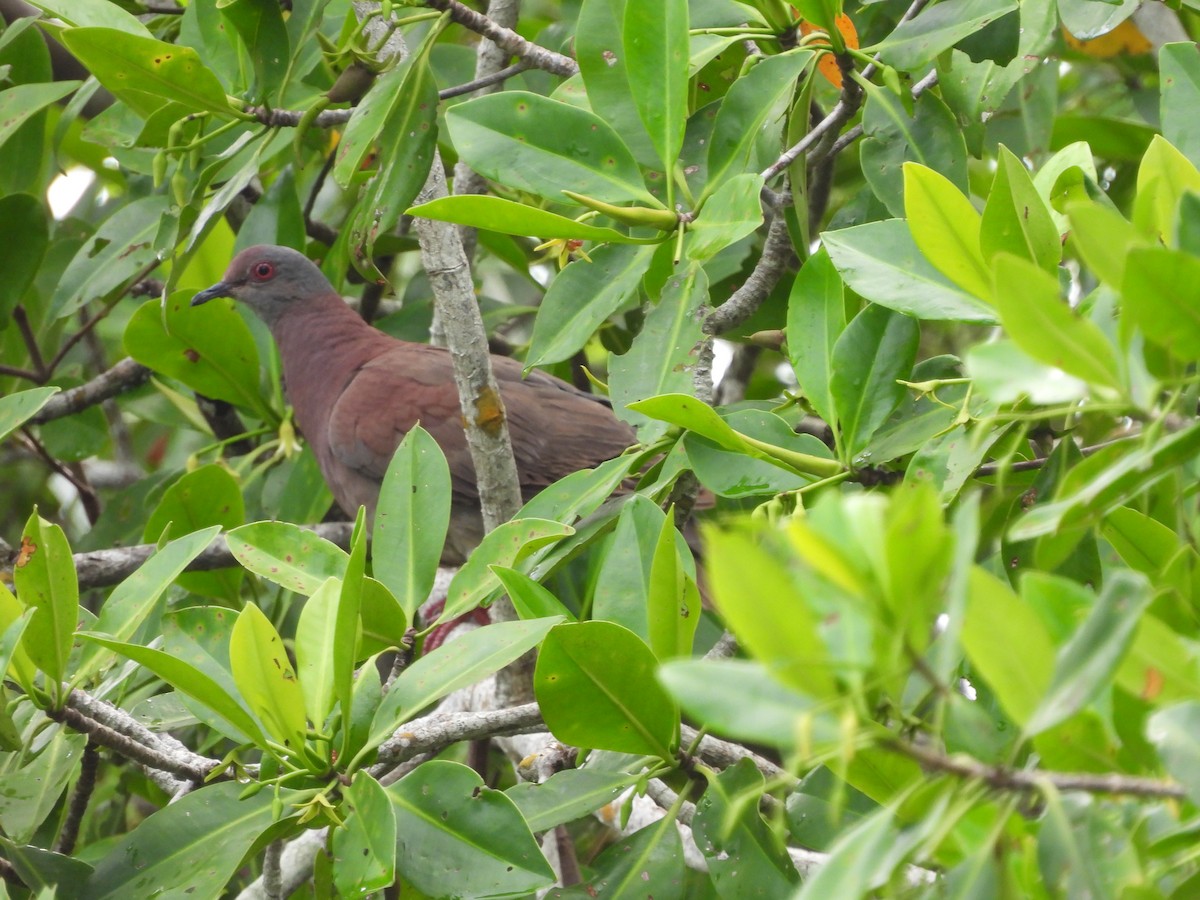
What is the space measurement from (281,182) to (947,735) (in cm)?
337

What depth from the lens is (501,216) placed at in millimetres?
1802

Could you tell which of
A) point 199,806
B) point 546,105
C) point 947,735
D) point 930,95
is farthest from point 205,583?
point 947,735

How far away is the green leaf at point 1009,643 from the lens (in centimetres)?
94

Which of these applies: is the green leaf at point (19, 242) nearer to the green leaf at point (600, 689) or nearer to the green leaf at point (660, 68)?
the green leaf at point (660, 68)

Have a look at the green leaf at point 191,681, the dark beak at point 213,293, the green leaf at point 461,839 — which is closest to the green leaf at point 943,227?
the green leaf at point 461,839

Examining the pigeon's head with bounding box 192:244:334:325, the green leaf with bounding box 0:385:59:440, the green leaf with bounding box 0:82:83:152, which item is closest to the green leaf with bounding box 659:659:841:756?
the green leaf with bounding box 0:385:59:440

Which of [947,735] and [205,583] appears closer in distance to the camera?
[947,735]

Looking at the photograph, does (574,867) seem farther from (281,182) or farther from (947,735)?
(281,182)

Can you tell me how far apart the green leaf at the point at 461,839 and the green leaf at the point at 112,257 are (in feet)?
6.99

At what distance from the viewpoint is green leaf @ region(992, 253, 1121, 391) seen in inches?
40.8

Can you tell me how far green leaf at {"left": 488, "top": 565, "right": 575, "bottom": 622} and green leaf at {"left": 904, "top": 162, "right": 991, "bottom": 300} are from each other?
2.64 feet

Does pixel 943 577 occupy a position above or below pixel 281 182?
above

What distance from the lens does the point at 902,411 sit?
2105 mm

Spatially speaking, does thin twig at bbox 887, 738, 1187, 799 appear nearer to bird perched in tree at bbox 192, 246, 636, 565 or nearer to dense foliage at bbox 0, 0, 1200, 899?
dense foliage at bbox 0, 0, 1200, 899
